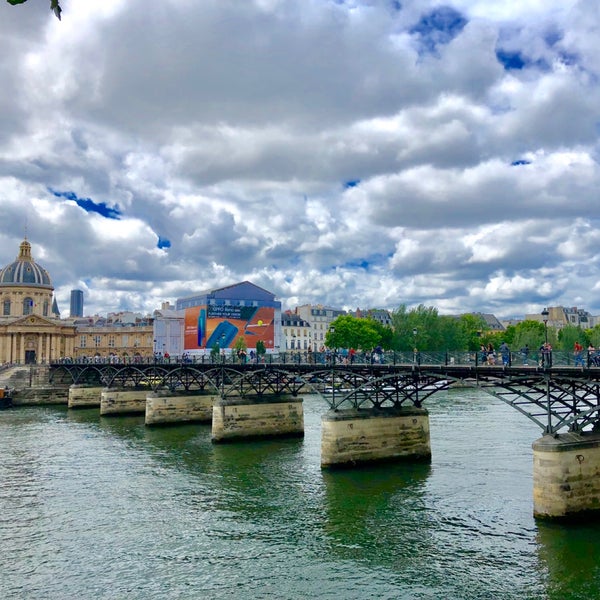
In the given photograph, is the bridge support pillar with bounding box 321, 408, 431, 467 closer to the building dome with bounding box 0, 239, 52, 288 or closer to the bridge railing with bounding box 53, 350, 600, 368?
the bridge railing with bounding box 53, 350, 600, 368

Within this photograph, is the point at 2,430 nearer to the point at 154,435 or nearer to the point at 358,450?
the point at 154,435

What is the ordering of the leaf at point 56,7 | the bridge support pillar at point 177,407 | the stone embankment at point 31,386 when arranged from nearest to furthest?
the leaf at point 56,7 < the bridge support pillar at point 177,407 < the stone embankment at point 31,386

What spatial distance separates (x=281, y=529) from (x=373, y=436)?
1246 centimetres

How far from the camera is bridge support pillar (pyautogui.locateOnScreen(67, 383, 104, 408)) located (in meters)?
80.8

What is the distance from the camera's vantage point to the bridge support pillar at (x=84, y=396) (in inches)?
3182

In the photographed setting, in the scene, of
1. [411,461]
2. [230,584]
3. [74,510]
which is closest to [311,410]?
[411,461]

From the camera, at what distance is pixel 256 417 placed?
4822 centimetres

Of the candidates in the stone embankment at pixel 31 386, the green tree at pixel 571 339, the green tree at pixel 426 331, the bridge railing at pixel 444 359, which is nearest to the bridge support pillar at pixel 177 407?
the bridge railing at pixel 444 359

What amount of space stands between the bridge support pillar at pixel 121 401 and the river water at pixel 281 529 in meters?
27.2

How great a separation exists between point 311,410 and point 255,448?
91.3 ft

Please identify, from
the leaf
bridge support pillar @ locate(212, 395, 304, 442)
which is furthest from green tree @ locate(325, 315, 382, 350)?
the leaf

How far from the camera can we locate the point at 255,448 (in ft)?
146

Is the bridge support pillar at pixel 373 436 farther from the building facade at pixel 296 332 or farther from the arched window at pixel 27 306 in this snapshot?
the building facade at pixel 296 332

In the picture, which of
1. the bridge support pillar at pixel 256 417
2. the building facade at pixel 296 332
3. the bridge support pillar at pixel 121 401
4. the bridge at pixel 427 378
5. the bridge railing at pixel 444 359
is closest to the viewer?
the bridge at pixel 427 378
